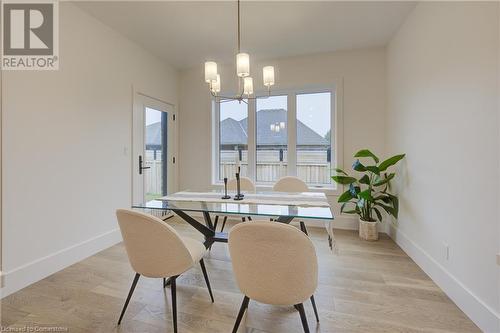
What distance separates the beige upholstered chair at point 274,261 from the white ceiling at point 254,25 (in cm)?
244

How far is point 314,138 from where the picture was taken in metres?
3.96

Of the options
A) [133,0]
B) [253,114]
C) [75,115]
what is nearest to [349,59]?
[253,114]

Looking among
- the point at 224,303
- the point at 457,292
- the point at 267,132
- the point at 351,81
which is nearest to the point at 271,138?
the point at 267,132

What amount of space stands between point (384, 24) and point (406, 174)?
187 centimetres

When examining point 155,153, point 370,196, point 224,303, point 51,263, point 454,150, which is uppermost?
point 155,153

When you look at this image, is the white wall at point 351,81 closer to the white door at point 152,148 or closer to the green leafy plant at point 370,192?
the green leafy plant at point 370,192

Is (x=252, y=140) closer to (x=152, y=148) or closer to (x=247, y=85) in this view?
(x=152, y=148)

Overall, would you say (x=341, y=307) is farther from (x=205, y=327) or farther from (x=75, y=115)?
(x=75, y=115)

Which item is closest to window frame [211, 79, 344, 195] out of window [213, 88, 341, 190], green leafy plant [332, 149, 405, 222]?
window [213, 88, 341, 190]

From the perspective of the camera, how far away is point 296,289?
4.06 ft

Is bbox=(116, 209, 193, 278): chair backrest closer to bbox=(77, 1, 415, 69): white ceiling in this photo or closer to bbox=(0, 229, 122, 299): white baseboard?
bbox=(0, 229, 122, 299): white baseboard

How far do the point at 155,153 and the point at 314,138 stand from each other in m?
2.66

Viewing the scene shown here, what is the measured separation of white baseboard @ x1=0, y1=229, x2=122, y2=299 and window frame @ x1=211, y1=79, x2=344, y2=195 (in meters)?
1.97

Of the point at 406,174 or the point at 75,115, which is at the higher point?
the point at 75,115
